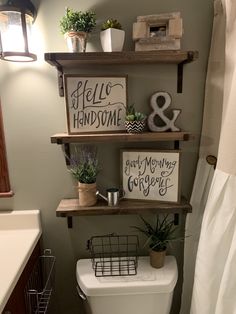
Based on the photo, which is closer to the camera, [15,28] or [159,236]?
[15,28]

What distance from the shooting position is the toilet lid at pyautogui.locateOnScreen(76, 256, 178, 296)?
3.48ft

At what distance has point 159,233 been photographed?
119cm

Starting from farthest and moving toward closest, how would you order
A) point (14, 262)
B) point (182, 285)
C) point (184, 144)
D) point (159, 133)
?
point (182, 285), point (184, 144), point (159, 133), point (14, 262)

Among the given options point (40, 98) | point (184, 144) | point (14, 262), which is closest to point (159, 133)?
point (184, 144)

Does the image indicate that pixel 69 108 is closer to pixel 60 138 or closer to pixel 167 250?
pixel 60 138

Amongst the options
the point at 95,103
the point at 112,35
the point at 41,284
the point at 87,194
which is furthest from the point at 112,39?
the point at 41,284

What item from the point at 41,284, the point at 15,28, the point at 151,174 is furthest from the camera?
the point at 41,284

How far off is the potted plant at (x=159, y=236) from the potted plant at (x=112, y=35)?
2.64 feet

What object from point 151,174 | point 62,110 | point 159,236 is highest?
point 62,110

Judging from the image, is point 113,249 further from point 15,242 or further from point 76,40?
point 76,40

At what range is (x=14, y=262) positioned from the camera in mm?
938

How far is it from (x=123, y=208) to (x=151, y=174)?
0.67ft

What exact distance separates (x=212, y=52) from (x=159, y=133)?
1.41 feet

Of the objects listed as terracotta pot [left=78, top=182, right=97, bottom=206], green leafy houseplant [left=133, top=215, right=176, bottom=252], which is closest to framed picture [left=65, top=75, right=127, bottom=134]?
terracotta pot [left=78, top=182, right=97, bottom=206]
